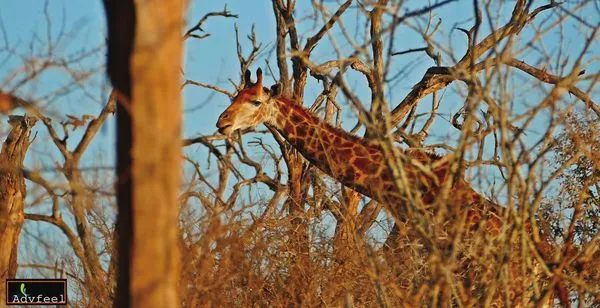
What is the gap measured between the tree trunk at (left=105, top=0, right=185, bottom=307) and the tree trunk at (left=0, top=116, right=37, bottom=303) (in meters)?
7.25

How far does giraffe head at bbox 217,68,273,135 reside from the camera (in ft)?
35.5

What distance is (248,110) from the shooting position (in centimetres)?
1088

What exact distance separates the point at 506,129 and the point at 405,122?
9020 millimetres

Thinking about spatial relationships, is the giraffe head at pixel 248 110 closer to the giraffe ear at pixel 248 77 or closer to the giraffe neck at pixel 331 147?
the giraffe neck at pixel 331 147

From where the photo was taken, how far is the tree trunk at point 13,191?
436 inches

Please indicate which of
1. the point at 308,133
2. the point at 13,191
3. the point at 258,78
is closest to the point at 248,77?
the point at 258,78

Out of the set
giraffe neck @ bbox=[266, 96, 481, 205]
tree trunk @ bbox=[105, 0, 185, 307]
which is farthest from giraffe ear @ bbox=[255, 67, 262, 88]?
tree trunk @ bbox=[105, 0, 185, 307]

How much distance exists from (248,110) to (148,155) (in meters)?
7.33

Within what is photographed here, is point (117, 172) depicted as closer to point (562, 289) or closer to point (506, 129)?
point (506, 129)

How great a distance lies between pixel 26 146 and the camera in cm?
1195

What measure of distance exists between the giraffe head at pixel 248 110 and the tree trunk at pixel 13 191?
2.00 m

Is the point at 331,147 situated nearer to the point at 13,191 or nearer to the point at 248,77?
the point at 248,77

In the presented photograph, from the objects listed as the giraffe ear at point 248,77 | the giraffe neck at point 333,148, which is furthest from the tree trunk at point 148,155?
the giraffe ear at point 248,77

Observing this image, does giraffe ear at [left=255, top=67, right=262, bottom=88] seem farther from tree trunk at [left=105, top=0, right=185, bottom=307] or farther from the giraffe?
tree trunk at [left=105, top=0, right=185, bottom=307]
